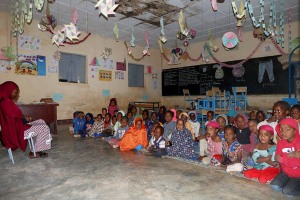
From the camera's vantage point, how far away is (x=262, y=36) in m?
5.91

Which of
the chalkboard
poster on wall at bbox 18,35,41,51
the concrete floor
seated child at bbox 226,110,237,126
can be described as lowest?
the concrete floor

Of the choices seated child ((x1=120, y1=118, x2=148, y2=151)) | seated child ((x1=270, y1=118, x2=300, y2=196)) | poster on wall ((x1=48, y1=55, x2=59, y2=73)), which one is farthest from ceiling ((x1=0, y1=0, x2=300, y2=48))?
seated child ((x1=270, y1=118, x2=300, y2=196))

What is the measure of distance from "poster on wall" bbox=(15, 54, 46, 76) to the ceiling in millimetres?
1162

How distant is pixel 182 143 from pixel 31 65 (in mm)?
5185

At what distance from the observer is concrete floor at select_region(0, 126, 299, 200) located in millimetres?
1989

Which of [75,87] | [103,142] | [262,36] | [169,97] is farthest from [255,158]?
[169,97]

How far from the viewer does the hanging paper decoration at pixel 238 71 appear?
25.3 feet

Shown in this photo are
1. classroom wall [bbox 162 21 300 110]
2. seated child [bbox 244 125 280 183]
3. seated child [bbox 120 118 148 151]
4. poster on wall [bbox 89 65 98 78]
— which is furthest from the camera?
poster on wall [bbox 89 65 98 78]

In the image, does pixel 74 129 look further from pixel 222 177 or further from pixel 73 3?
pixel 222 177

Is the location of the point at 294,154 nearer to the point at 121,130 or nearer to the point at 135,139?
the point at 135,139

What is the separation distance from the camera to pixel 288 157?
6.56 feet

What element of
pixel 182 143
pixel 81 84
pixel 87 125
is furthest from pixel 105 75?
pixel 182 143

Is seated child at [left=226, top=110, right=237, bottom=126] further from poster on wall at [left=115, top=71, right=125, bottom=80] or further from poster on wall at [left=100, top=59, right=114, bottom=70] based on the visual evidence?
poster on wall at [left=100, top=59, right=114, bottom=70]

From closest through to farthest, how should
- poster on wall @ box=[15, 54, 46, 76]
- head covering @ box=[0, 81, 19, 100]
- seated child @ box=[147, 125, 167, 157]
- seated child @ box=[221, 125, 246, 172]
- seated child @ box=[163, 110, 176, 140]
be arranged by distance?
1. seated child @ box=[221, 125, 246, 172]
2. head covering @ box=[0, 81, 19, 100]
3. seated child @ box=[147, 125, 167, 157]
4. seated child @ box=[163, 110, 176, 140]
5. poster on wall @ box=[15, 54, 46, 76]
